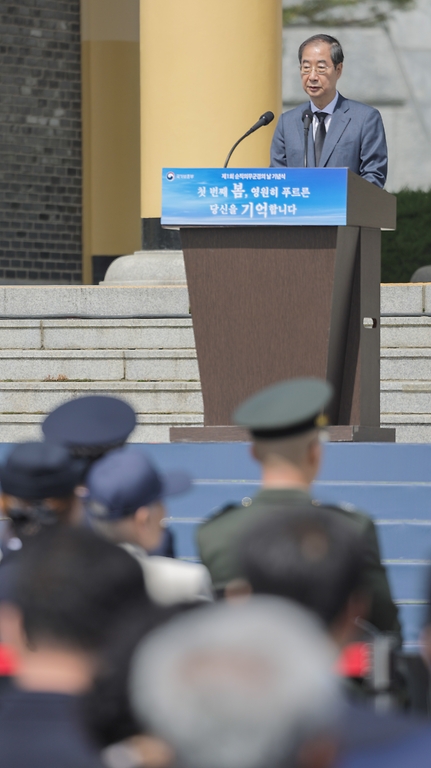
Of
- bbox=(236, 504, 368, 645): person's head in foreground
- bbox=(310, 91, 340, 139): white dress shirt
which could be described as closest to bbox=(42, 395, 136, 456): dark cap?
bbox=(236, 504, 368, 645): person's head in foreground

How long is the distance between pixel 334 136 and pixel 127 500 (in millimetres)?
3900

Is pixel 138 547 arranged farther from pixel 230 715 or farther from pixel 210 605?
pixel 230 715

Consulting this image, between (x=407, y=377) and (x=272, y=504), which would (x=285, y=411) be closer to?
(x=272, y=504)

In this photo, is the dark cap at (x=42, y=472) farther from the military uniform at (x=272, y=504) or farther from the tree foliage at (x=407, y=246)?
the tree foliage at (x=407, y=246)

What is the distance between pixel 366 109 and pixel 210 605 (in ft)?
17.2

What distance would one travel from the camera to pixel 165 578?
2.80 metres

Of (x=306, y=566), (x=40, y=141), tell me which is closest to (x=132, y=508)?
(x=306, y=566)

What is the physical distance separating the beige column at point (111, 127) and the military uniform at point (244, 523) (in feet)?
44.6

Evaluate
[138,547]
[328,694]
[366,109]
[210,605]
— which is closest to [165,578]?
[138,547]

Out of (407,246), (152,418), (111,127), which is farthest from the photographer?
(407,246)

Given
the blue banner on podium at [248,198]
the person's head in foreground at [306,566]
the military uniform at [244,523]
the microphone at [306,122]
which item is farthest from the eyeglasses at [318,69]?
the person's head in foreground at [306,566]

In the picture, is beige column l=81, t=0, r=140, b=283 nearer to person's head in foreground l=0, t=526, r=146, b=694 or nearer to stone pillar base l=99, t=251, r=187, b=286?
stone pillar base l=99, t=251, r=187, b=286

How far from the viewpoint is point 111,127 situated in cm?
1636

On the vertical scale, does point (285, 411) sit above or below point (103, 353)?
above
